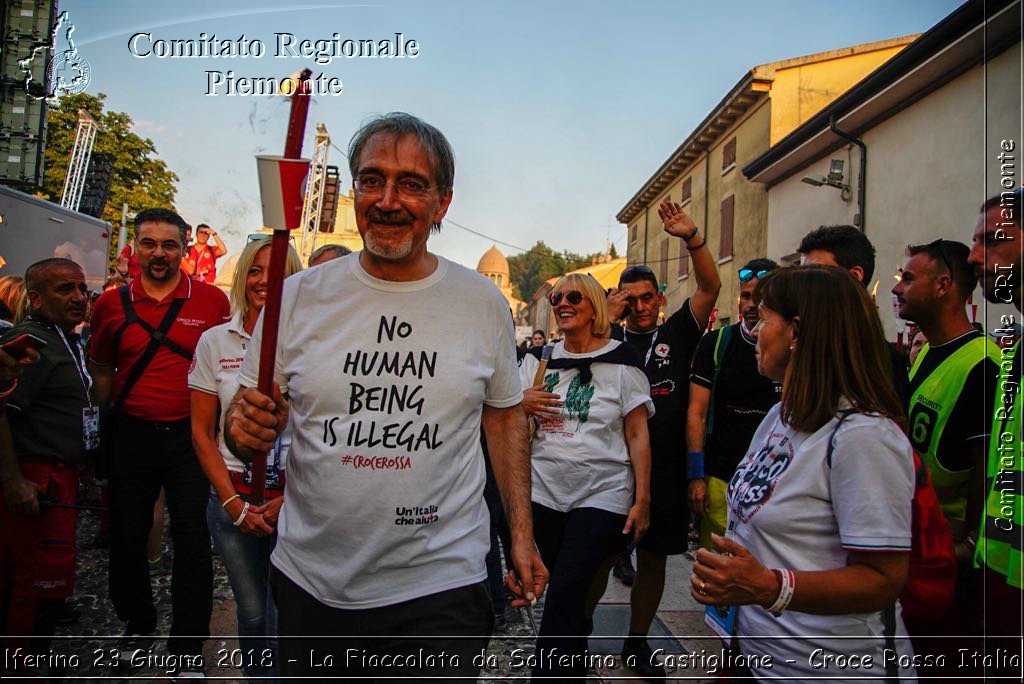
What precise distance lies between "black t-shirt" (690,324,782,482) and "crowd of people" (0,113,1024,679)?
0.39 feet

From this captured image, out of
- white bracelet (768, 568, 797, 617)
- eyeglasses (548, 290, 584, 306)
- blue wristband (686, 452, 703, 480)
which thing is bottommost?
white bracelet (768, 568, 797, 617)

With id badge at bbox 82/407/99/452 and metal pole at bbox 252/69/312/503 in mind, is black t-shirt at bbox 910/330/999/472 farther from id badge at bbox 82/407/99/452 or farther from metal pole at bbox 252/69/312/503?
id badge at bbox 82/407/99/452

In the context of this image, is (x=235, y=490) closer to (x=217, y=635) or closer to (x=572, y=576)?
(x=572, y=576)

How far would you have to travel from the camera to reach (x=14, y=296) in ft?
16.5

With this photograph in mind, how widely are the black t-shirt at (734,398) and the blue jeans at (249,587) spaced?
A: 2416 millimetres

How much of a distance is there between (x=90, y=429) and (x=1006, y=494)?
166 inches

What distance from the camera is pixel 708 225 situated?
24.8m

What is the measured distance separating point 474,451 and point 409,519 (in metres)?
0.32

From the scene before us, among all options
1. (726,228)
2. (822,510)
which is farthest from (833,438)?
(726,228)

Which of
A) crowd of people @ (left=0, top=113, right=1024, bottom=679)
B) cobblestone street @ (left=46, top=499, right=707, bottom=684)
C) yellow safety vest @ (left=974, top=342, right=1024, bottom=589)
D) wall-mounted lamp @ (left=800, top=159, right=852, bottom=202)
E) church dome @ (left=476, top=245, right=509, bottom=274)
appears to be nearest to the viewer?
crowd of people @ (left=0, top=113, right=1024, bottom=679)

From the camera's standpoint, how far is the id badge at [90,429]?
156 inches

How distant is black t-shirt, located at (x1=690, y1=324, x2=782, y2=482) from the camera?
3.98m

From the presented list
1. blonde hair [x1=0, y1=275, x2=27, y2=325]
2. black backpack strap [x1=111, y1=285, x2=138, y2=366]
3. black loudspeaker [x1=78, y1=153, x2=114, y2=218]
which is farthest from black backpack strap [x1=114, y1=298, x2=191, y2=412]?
black loudspeaker [x1=78, y1=153, x2=114, y2=218]

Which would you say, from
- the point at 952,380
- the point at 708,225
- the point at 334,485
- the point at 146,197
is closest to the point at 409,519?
the point at 334,485
